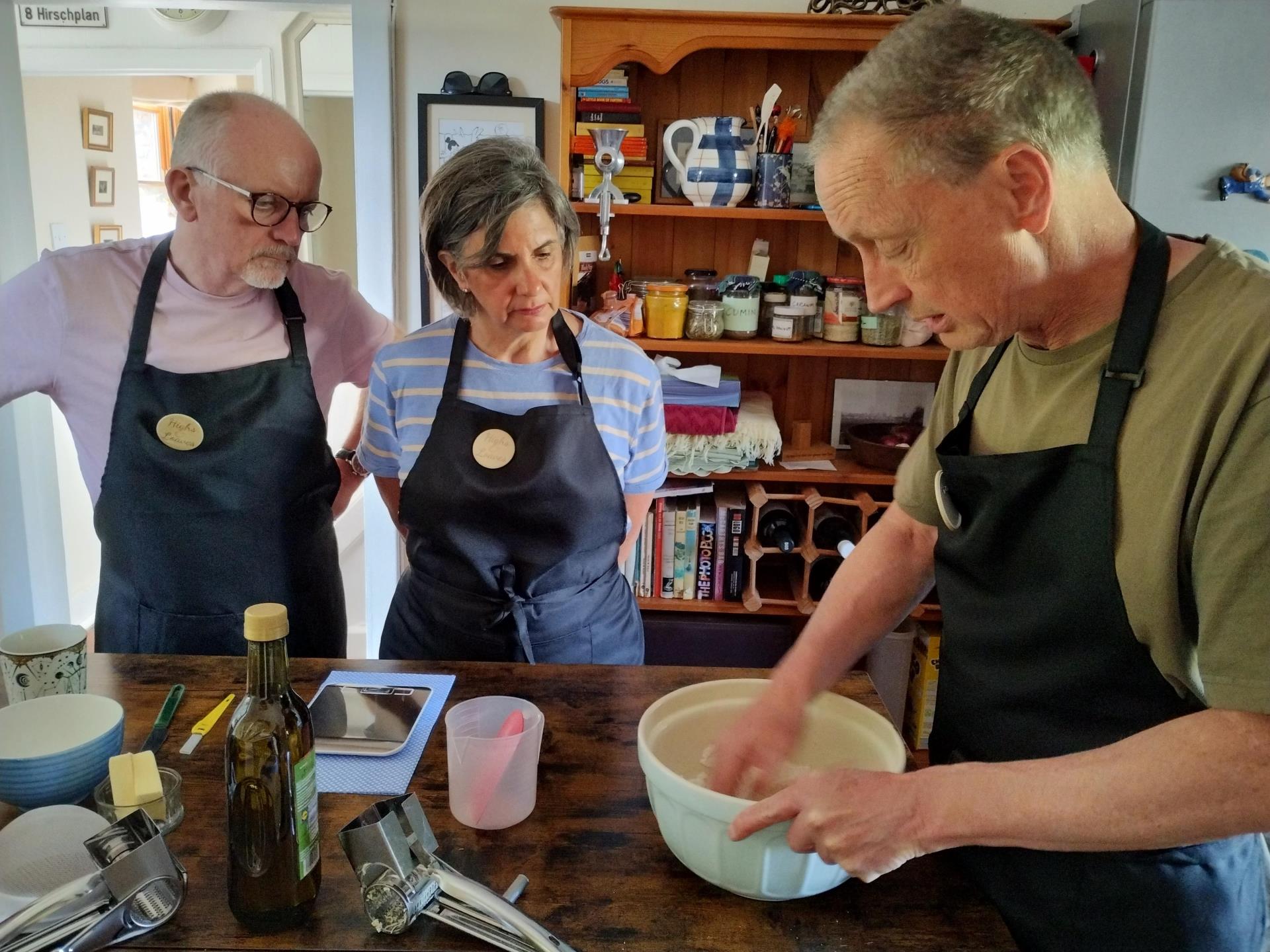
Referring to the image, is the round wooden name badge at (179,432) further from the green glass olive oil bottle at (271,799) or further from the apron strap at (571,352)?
the green glass olive oil bottle at (271,799)

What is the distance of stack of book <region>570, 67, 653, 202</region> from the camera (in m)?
2.58

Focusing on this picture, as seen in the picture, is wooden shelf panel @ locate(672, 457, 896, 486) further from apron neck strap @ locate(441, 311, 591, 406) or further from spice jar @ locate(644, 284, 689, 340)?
apron neck strap @ locate(441, 311, 591, 406)

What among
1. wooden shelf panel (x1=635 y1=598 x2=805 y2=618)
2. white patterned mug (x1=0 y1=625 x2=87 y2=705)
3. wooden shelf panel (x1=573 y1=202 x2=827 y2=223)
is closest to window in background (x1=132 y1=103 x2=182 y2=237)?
wooden shelf panel (x1=573 y1=202 x2=827 y2=223)

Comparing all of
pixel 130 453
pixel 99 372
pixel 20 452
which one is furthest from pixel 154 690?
pixel 20 452

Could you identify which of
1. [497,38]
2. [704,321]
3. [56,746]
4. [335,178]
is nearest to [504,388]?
[56,746]

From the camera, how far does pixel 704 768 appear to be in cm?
106

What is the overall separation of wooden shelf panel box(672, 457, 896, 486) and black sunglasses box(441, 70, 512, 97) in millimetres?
1197

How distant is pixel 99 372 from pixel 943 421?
4.58 feet

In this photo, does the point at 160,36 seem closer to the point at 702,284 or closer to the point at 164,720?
the point at 702,284

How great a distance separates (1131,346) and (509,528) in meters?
1.04

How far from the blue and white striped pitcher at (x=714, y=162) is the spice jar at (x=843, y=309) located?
381mm

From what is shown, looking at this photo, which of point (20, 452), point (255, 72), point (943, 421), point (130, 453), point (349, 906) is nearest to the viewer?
point (349, 906)

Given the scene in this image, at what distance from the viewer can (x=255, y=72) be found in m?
3.83

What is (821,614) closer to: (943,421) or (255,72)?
(943,421)
